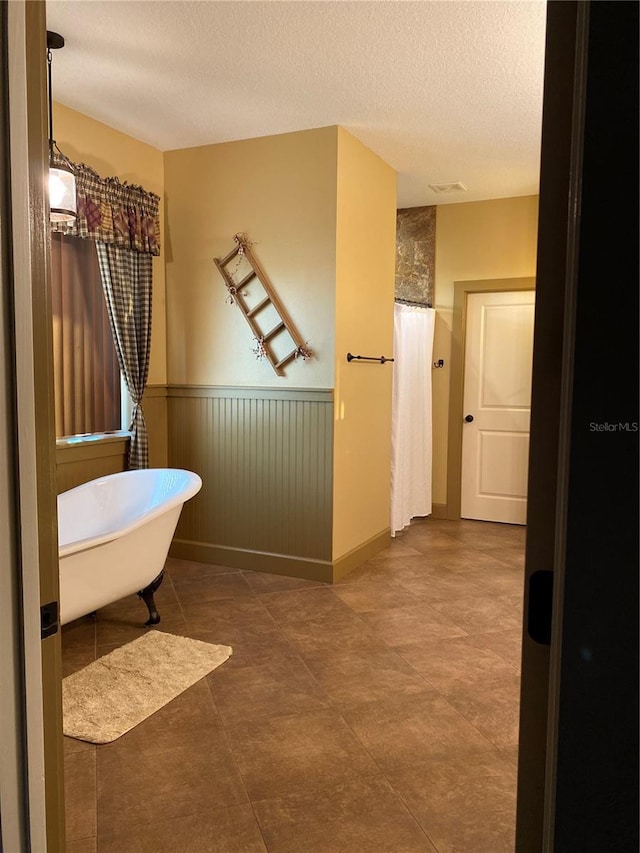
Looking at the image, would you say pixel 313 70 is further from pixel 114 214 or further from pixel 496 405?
pixel 496 405

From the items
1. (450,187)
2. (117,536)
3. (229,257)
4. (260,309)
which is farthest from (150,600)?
(450,187)

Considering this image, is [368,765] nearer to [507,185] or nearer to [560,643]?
[560,643]

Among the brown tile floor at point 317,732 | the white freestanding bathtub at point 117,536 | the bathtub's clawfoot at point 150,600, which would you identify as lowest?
the brown tile floor at point 317,732

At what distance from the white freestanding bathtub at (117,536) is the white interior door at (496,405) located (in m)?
3.00

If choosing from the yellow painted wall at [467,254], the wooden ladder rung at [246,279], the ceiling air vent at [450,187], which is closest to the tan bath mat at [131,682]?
the wooden ladder rung at [246,279]

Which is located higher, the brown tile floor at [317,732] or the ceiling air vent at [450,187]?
the ceiling air vent at [450,187]

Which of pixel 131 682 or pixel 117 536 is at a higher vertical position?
pixel 117 536

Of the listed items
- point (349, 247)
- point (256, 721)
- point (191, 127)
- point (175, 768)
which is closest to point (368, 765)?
point (256, 721)

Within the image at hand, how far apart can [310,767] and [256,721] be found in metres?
0.35

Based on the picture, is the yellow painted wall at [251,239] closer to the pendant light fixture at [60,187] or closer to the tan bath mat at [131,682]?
the pendant light fixture at [60,187]

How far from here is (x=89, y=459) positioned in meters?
3.81

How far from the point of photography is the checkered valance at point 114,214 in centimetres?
351

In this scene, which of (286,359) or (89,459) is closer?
(89,459)

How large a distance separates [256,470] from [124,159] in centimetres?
211
